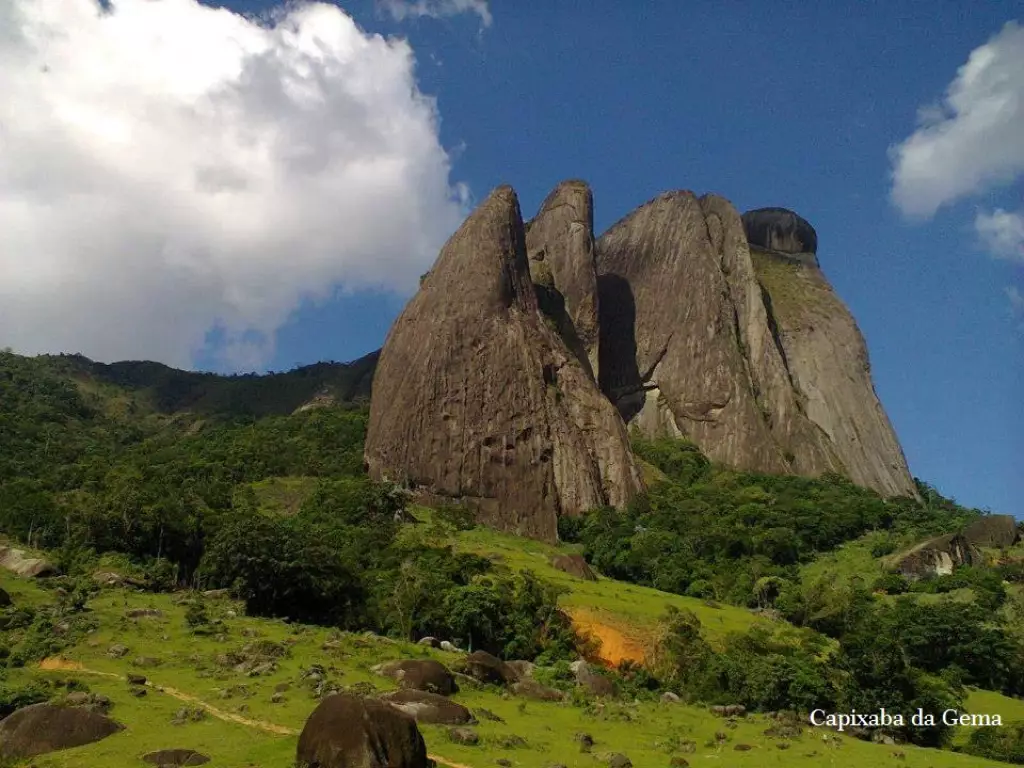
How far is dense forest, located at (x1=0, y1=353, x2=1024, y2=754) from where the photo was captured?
30781 millimetres

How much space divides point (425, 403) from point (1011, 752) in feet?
157

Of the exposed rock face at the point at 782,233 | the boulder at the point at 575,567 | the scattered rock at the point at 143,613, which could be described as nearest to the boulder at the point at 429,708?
the scattered rock at the point at 143,613

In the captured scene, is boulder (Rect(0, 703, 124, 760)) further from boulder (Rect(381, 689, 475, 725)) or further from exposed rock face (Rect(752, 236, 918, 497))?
exposed rock face (Rect(752, 236, 918, 497))

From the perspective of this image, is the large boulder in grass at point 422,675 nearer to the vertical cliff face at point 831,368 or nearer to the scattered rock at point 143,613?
the scattered rock at point 143,613

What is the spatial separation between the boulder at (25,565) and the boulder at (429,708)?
822 inches

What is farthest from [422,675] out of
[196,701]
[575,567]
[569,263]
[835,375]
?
[835,375]

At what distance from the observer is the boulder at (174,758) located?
15711mm

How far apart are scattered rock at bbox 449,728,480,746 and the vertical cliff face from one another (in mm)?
80140

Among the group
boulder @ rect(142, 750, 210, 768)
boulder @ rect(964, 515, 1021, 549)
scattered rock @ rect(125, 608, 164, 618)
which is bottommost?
boulder @ rect(142, 750, 210, 768)

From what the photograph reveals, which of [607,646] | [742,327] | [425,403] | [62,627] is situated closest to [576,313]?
[742,327]

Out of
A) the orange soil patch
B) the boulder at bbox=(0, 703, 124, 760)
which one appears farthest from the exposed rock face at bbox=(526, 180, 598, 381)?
the boulder at bbox=(0, 703, 124, 760)

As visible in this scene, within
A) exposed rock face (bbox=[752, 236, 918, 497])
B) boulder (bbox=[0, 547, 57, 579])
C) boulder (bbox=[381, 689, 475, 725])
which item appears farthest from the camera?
exposed rock face (bbox=[752, 236, 918, 497])

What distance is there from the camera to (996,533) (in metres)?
61.3

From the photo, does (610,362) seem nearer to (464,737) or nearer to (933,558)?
(933,558)
